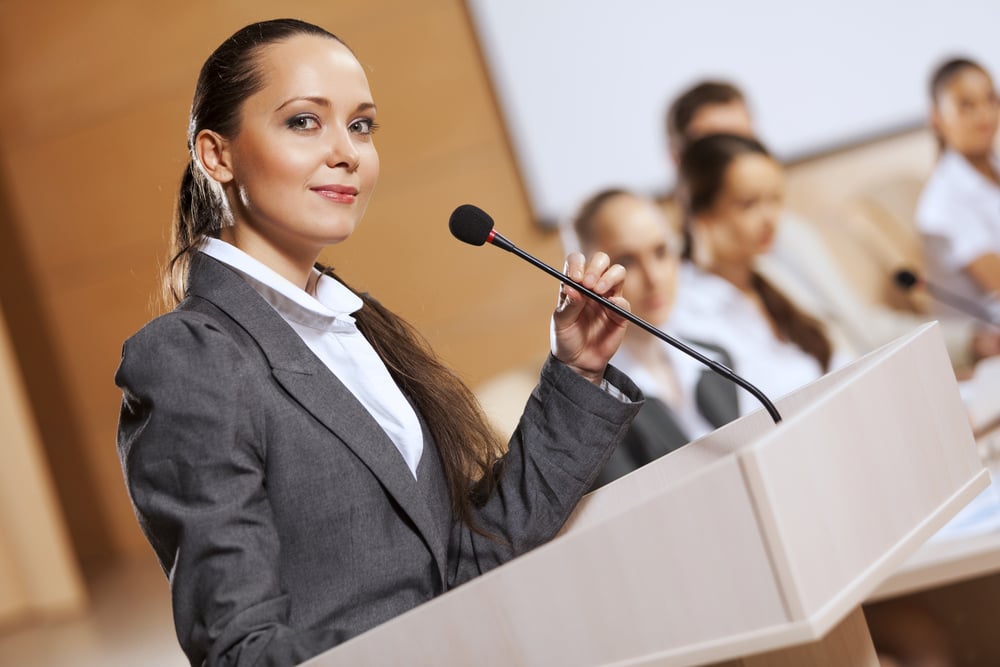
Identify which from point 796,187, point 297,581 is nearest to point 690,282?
point 796,187

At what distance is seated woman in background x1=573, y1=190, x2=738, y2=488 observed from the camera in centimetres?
262

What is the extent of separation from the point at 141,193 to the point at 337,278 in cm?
393

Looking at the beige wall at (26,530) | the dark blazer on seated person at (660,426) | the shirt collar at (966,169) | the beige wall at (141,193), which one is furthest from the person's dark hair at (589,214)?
the beige wall at (26,530)

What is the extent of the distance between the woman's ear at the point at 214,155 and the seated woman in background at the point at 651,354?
1.59 metres

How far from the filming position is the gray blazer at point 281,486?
833 millimetres

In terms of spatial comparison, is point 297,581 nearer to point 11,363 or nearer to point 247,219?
point 247,219

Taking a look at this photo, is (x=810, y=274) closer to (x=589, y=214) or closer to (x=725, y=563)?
(x=589, y=214)

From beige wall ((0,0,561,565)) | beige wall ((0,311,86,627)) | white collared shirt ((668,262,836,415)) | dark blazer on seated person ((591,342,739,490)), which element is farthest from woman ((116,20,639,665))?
beige wall ((0,311,86,627))

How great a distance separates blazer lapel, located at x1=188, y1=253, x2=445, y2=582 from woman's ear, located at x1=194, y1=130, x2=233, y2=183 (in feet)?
0.32

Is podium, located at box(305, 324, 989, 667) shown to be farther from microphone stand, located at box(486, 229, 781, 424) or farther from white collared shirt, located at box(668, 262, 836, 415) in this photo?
white collared shirt, located at box(668, 262, 836, 415)

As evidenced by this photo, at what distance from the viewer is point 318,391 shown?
37.7 inches

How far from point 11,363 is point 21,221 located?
0.94m

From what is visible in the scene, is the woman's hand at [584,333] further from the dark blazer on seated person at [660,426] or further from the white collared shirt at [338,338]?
the dark blazer on seated person at [660,426]

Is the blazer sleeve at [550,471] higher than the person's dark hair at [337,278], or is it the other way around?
the person's dark hair at [337,278]
